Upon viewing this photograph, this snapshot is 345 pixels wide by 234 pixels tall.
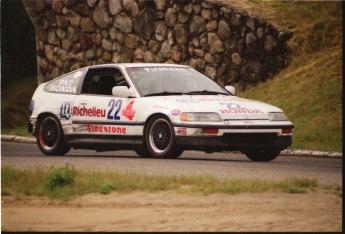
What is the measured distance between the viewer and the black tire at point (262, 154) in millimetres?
17172

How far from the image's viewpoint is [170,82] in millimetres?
17531

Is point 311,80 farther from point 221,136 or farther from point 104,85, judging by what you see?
point 221,136

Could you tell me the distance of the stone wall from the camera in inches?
1045

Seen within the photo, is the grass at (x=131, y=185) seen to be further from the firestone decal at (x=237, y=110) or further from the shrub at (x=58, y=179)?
the firestone decal at (x=237, y=110)

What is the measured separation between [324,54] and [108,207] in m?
15.2

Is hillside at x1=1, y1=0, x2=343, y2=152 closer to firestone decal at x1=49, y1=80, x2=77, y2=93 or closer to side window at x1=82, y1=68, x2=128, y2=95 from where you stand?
side window at x1=82, y1=68, x2=128, y2=95

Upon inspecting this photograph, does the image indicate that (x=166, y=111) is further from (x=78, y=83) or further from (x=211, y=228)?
(x=211, y=228)

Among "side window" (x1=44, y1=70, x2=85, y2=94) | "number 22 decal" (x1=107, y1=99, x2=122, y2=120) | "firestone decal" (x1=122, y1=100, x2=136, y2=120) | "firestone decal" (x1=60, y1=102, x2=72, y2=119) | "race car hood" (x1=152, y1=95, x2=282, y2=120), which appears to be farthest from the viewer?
"side window" (x1=44, y1=70, x2=85, y2=94)

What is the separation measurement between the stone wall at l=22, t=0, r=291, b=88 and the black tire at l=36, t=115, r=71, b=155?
29.8 feet

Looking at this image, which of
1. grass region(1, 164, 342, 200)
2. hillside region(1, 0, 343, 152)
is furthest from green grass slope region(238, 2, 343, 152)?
grass region(1, 164, 342, 200)

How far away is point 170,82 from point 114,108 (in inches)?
38.3

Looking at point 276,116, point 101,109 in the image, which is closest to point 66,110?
point 101,109

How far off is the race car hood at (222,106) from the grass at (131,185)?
304cm

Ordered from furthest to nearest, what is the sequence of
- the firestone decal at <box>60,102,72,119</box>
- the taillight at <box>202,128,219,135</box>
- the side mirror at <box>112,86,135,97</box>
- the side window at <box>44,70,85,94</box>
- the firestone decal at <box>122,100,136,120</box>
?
the side window at <box>44,70,85,94</box>
the firestone decal at <box>60,102,72,119</box>
the side mirror at <box>112,86,135,97</box>
the firestone decal at <box>122,100,136,120</box>
the taillight at <box>202,128,219,135</box>
